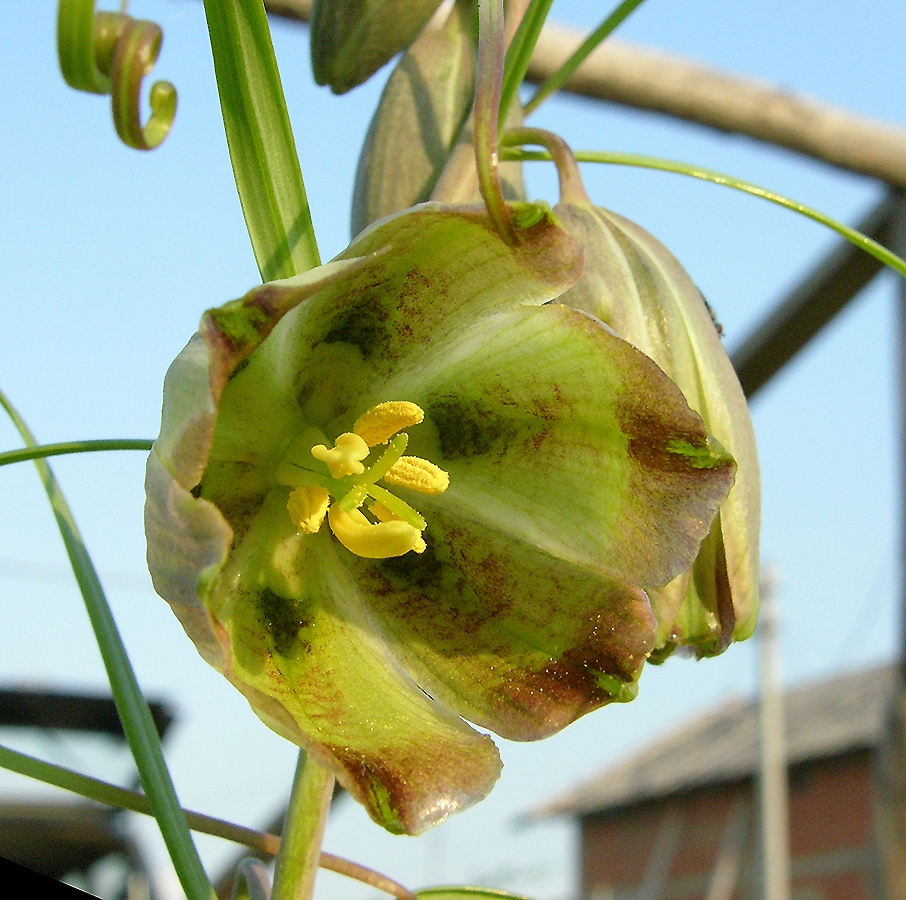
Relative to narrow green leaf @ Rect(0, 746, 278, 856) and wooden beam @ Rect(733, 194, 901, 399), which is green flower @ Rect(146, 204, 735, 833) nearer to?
narrow green leaf @ Rect(0, 746, 278, 856)

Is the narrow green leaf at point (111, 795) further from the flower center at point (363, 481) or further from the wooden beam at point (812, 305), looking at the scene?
the wooden beam at point (812, 305)

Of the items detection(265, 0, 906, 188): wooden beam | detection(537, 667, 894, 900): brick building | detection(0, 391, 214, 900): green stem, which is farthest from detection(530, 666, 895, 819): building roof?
detection(0, 391, 214, 900): green stem

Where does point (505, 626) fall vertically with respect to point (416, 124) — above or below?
below

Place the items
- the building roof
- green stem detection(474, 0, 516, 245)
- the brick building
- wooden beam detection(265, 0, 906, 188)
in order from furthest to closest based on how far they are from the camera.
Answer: the building roof < the brick building < wooden beam detection(265, 0, 906, 188) < green stem detection(474, 0, 516, 245)

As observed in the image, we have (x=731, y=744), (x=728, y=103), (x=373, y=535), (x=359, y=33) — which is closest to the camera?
(x=373, y=535)

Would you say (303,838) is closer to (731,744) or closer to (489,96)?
(489,96)

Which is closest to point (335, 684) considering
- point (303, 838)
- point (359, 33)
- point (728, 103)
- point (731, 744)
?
point (303, 838)

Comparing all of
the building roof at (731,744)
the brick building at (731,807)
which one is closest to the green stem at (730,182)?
the brick building at (731,807)

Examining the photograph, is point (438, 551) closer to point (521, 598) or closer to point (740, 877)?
point (521, 598)
